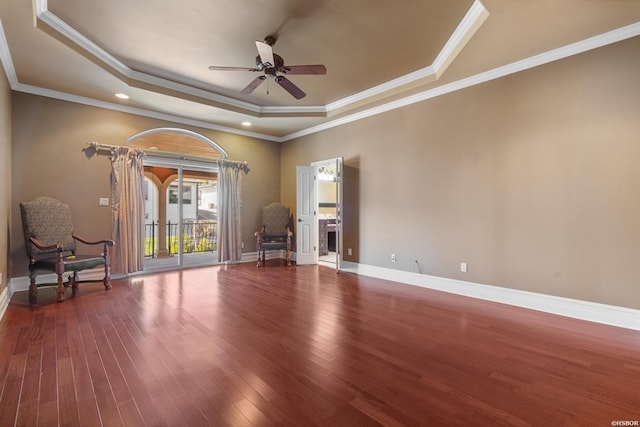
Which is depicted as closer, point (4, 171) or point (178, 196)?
point (4, 171)

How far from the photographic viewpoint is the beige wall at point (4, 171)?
3.41 meters

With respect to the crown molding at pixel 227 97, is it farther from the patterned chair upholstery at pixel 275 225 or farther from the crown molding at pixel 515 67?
the patterned chair upholstery at pixel 275 225

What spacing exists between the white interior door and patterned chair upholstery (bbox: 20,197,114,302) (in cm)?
348

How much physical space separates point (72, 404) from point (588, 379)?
3.45 m

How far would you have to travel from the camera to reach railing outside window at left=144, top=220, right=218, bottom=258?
6.18m

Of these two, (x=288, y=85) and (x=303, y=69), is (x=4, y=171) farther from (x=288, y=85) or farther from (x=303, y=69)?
(x=303, y=69)

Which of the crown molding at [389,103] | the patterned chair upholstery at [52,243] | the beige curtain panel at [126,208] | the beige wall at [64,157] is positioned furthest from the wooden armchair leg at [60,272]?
the crown molding at [389,103]

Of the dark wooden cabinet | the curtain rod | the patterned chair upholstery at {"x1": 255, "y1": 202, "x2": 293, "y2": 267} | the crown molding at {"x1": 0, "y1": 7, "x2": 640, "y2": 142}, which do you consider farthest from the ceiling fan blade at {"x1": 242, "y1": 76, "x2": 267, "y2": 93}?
the dark wooden cabinet

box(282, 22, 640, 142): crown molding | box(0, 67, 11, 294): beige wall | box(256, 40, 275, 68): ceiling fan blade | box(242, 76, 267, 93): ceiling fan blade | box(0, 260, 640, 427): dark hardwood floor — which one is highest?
box(282, 22, 640, 142): crown molding

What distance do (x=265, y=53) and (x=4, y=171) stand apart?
3588 mm

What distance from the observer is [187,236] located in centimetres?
629

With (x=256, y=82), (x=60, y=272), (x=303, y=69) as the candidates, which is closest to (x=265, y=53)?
(x=303, y=69)

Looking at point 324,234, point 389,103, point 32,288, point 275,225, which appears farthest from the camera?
point 324,234

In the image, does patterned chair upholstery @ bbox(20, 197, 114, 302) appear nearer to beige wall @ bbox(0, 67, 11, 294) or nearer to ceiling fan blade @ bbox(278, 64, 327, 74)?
beige wall @ bbox(0, 67, 11, 294)
